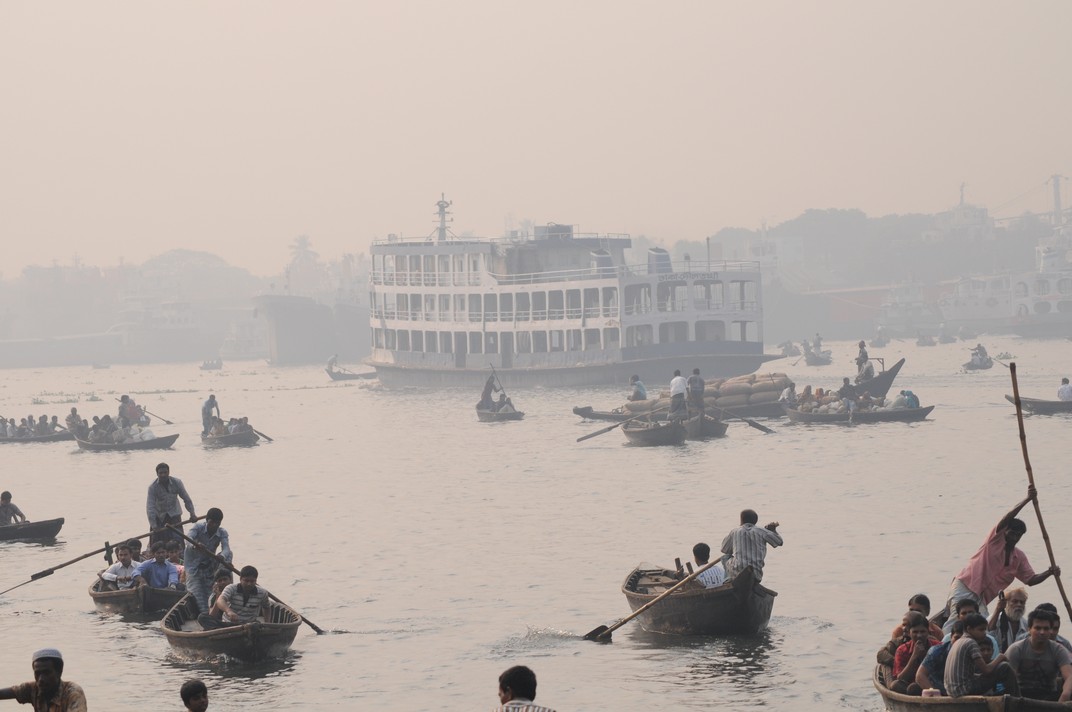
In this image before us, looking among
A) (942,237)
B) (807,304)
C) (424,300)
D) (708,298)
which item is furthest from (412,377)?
(942,237)

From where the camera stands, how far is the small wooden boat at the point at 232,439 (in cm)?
4706

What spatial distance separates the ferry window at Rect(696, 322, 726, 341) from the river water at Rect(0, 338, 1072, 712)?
12036mm

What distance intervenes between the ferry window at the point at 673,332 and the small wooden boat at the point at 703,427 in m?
24.4

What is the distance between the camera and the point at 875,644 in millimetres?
17703

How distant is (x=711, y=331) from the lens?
6981 centimetres

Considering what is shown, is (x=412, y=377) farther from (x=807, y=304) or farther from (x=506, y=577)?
(x=807, y=304)

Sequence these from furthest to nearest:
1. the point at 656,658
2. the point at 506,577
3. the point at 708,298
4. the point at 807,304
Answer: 1. the point at 807,304
2. the point at 708,298
3. the point at 506,577
4. the point at 656,658

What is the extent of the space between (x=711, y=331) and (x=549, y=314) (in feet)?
26.5

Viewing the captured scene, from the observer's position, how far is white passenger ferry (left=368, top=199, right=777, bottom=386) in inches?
2653

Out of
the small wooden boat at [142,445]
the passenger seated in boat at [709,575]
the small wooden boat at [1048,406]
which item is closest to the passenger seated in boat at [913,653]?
the passenger seated in boat at [709,575]

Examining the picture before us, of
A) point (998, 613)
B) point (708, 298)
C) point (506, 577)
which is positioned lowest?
point (506, 577)

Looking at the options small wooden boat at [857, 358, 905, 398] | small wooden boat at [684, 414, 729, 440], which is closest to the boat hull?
small wooden boat at [684, 414, 729, 440]

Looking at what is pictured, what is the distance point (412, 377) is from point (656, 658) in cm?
6197

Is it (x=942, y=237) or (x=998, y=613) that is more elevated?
(x=942, y=237)
